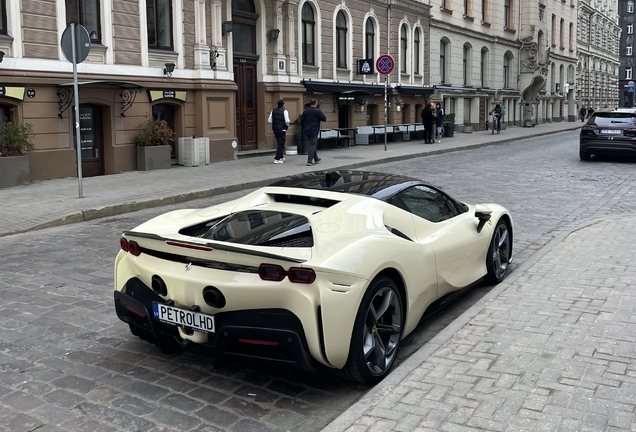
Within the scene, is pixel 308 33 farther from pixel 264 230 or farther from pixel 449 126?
pixel 264 230

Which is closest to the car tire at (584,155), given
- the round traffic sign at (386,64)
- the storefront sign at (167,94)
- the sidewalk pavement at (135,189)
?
the sidewalk pavement at (135,189)

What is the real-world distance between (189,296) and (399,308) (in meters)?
1.42

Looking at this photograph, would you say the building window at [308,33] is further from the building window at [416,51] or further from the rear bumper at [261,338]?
the rear bumper at [261,338]

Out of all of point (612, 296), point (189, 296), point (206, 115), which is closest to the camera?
point (189, 296)

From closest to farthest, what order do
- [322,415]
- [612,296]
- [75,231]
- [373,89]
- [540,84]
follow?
[322,415]
[612,296]
[75,231]
[373,89]
[540,84]

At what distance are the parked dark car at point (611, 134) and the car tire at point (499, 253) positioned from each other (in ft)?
46.3

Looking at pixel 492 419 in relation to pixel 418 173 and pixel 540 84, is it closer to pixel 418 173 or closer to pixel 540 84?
pixel 418 173

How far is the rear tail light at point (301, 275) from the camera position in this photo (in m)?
4.03

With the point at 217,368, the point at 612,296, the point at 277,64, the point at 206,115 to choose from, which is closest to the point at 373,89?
the point at 277,64

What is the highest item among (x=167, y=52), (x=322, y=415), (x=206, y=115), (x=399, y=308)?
(x=167, y=52)

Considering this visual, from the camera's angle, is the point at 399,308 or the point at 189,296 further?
the point at 399,308

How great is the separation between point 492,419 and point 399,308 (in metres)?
1.19

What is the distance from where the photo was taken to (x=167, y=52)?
18062 mm

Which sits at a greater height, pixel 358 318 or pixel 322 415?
pixel 358 318
